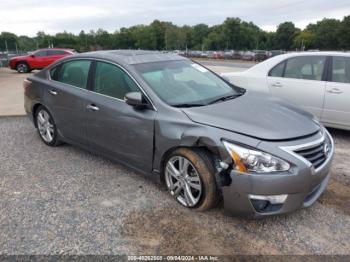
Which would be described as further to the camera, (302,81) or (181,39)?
(181,39)

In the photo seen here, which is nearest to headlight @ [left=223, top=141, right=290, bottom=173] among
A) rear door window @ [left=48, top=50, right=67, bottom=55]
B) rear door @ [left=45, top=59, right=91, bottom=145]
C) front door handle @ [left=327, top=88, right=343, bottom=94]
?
rear door @ [left=45, top=59, right=91, bottom=145]

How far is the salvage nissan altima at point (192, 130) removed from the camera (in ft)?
9.08

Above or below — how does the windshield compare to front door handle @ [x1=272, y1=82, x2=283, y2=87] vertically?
above

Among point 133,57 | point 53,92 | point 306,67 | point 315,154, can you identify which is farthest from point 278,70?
point 53,92

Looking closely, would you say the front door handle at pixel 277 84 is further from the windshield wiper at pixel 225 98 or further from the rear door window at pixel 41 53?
the rear door window at pixel 41 53

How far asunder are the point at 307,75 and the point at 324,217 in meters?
3.16

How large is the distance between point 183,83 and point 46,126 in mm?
2483

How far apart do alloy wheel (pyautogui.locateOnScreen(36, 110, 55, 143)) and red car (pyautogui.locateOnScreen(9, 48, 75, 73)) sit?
14623 mm

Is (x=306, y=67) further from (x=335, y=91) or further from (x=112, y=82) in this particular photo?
(x=112, y=82)

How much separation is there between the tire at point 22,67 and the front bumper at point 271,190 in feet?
62.7

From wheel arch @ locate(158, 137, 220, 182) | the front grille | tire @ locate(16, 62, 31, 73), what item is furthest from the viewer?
tire @ locate(16, 62, 31, 73)

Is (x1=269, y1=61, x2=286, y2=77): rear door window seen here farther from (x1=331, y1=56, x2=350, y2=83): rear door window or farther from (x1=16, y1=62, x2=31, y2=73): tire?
(x1=16, y1=62, x2=31, y2=73): tire

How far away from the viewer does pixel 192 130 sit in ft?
10.1

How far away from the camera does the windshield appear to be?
3540mm
